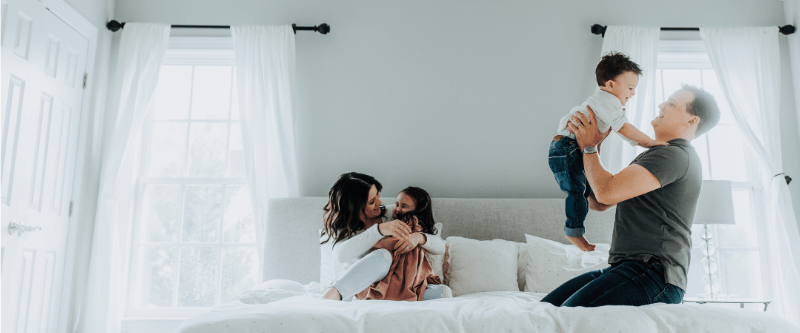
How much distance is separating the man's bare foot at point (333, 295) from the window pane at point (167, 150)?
1908mm

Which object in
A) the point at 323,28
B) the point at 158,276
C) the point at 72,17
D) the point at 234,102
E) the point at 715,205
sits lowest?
the point at 158,276

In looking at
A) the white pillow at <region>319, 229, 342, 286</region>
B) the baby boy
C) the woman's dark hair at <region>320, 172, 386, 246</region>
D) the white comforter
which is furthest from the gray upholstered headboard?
the white comforter

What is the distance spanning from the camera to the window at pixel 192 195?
3.58m

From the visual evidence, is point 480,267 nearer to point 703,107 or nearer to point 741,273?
point 703,107

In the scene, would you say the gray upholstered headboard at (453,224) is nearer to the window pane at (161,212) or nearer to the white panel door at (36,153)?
the window pane at (161,212)

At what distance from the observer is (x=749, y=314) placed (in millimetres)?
1621

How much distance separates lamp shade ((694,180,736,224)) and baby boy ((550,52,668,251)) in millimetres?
1513

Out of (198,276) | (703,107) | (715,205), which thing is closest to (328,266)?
(198,276)

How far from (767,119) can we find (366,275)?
2.92 meters

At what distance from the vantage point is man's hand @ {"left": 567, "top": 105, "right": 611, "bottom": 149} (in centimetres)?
179

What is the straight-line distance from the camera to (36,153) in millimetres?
3012

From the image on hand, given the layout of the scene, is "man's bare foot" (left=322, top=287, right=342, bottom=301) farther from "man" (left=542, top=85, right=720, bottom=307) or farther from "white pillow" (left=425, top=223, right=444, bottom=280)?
"man" (left=542, top=85, right=720, bottom=307)

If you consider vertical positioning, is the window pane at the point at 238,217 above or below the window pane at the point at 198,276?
above

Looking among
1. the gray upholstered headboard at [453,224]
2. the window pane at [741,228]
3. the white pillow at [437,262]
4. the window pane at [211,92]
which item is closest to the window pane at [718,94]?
the window pane at [741,228]
